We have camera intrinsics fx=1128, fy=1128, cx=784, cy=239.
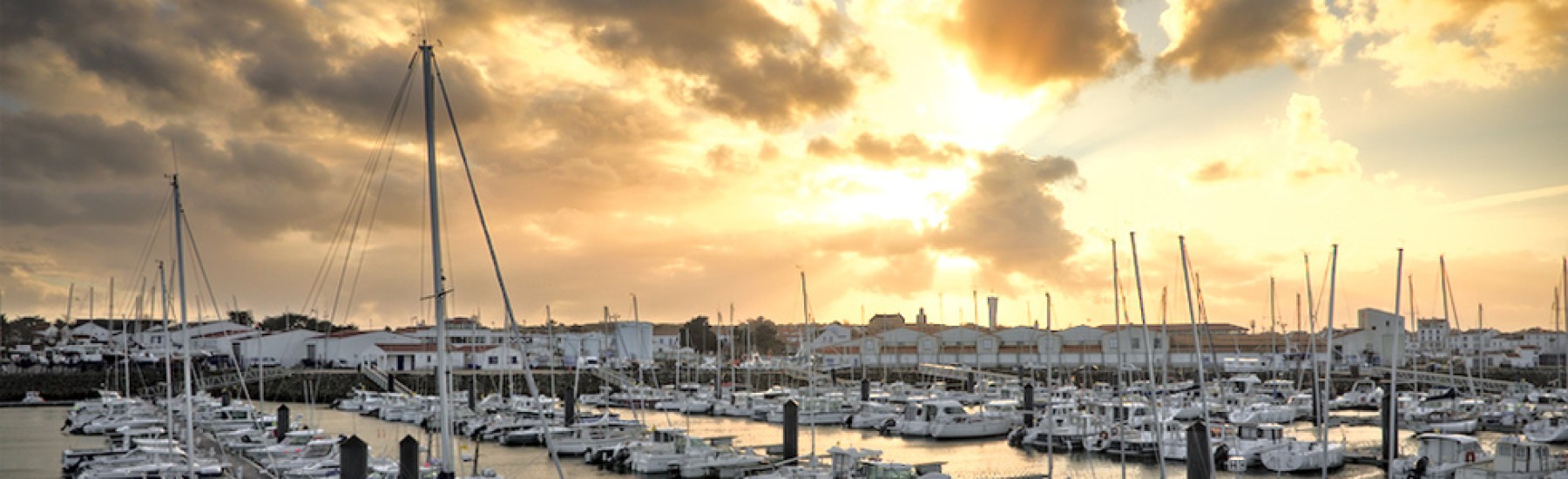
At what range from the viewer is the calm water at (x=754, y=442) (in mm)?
38719

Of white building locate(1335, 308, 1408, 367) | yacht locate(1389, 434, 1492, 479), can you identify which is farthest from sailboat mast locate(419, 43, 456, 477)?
white building locate(1335, 308, 1408, 367)

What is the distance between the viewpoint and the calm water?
3872 centimetres

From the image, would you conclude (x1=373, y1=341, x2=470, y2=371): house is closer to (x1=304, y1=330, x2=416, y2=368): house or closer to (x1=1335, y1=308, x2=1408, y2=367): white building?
(x1=304, y1=330, x2=416, y2=368): house

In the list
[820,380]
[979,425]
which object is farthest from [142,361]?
[979,425]

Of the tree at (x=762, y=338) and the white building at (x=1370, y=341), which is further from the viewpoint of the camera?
the tree at (x=762, y=338)

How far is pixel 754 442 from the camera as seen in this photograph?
49.8 meters

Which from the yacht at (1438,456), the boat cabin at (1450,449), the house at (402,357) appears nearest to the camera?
the yacht at (1438,456)

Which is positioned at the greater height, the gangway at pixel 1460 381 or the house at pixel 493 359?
the house at pixel 493 359

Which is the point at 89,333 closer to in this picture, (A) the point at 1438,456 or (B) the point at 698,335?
(B) the point at 698,335

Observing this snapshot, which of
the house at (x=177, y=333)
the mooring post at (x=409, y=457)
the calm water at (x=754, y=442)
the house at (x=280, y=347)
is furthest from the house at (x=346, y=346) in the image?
the mooring post at (x=409, y=457)

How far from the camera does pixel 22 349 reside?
110 m

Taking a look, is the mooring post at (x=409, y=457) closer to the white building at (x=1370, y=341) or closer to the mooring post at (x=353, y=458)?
the mooring post at (x=353, y=458)

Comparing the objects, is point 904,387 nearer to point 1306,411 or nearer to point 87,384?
point 1306,411

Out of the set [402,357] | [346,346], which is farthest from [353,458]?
[346,346]
